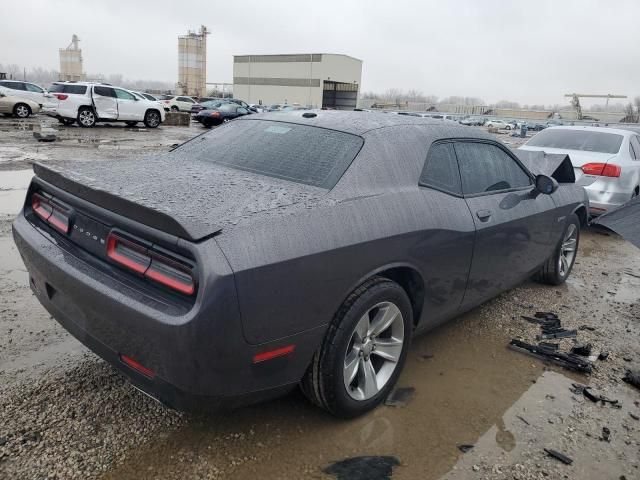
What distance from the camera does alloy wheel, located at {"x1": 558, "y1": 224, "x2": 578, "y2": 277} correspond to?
493 cm

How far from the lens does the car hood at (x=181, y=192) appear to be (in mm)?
2033

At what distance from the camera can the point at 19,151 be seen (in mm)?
12328

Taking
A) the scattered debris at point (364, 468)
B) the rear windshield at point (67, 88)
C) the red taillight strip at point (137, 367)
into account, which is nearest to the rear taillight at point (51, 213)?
the red taillight strip at point (137, 367)

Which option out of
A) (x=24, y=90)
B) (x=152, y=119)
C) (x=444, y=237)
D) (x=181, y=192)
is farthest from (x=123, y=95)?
(x=444, y=237)

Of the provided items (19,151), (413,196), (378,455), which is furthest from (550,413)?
(19,151)

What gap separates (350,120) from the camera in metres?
3.24

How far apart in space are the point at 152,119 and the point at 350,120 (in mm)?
21057

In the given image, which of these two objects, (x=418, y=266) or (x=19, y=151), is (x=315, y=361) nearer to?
(x=418, y=266)

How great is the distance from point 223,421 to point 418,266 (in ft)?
4.44

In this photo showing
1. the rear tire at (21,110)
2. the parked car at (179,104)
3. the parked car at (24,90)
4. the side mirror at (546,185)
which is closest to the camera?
the side mirror at (546,185)

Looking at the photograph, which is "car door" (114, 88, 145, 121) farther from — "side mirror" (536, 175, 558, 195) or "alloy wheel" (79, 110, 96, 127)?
"side mirror" (536, 175, 558, 195)

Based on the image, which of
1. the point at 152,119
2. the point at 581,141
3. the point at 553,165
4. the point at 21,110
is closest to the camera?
the point at 553,165

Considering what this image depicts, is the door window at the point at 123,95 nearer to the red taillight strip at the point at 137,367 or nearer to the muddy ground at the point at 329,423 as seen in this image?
the muddy ground at the point at 329,423

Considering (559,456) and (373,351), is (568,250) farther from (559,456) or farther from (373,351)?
(373,351)
